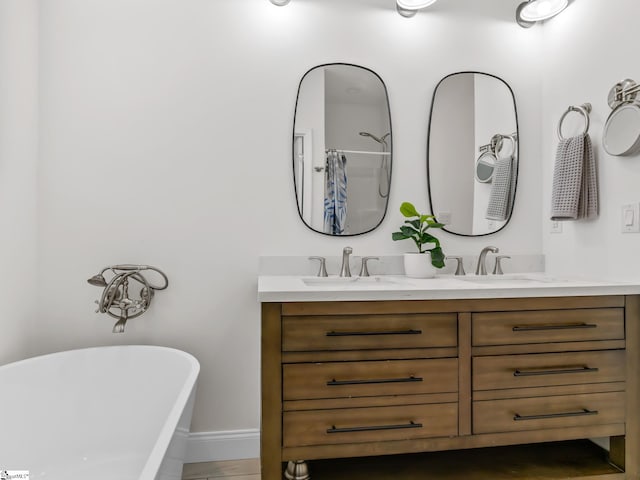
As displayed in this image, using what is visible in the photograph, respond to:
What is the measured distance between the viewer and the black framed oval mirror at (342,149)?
6.32ft

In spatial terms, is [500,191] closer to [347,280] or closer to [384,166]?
[384,166]

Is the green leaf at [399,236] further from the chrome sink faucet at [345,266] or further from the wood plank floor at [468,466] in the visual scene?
the wood plank floor at [468,466]

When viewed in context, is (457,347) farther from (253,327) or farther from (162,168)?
(162,168)

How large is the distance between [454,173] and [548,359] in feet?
3.32

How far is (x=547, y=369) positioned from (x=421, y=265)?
660 mm

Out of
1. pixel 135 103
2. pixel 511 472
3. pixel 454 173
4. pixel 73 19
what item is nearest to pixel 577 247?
pixel 454 173

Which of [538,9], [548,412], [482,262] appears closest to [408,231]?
[482,262]

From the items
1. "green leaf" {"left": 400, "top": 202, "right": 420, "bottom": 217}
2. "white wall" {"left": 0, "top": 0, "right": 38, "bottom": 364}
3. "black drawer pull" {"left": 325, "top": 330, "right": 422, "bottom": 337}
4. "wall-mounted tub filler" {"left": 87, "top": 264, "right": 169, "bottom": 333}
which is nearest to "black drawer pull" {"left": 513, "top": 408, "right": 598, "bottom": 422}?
"black drawer pull" {"left": 325, "top": 330, "right": 422, "bottom": 337}

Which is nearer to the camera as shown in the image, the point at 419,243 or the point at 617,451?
the point at 617,451

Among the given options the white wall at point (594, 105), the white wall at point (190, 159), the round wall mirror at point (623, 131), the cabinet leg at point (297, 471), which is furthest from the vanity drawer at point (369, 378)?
the round wall mirror at point (623, 131)

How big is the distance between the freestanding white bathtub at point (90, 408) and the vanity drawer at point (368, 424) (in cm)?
38

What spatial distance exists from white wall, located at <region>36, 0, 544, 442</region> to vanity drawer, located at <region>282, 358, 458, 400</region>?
60 cm

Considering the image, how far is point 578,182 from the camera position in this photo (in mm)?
1763

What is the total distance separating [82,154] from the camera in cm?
177
